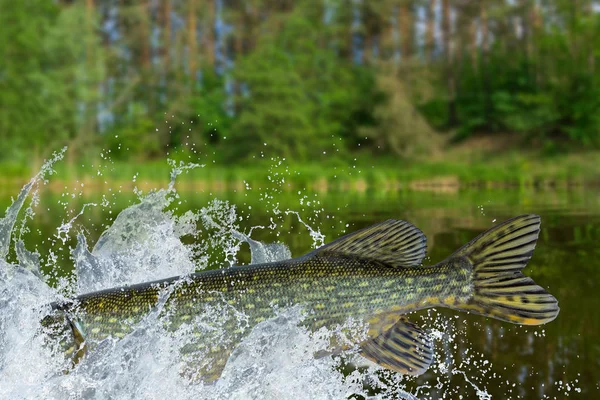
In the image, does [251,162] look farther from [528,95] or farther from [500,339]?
[500,339]

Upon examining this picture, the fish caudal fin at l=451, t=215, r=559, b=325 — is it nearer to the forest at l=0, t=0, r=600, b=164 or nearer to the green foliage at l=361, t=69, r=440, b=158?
the forest at l=0, t=0, r=600, b=164

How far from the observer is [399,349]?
147 inches

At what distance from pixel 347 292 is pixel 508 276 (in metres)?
0.80

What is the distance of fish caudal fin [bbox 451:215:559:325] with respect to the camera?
11.7 feet

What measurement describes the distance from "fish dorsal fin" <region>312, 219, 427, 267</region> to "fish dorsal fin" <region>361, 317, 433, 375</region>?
328 millimetres

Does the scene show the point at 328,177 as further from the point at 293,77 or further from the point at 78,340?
the point at 78,340

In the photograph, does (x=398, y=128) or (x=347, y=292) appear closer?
(x=347, y=292)

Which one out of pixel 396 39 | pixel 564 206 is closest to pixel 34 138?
pixel 396 39

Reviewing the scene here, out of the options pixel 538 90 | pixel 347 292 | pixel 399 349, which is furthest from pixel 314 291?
pixel 538 90

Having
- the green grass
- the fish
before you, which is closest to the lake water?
the fish

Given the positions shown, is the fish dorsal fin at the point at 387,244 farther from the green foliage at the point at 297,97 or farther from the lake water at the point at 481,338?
the green foliage at the point at 297,97

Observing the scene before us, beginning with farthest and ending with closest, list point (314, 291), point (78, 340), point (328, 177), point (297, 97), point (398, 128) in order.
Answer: point (297, 97)
point (398, 128)
point (328, 177)
point (314, 291)
point (78, 340)

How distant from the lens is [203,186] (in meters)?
28.8

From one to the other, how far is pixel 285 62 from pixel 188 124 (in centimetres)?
820
